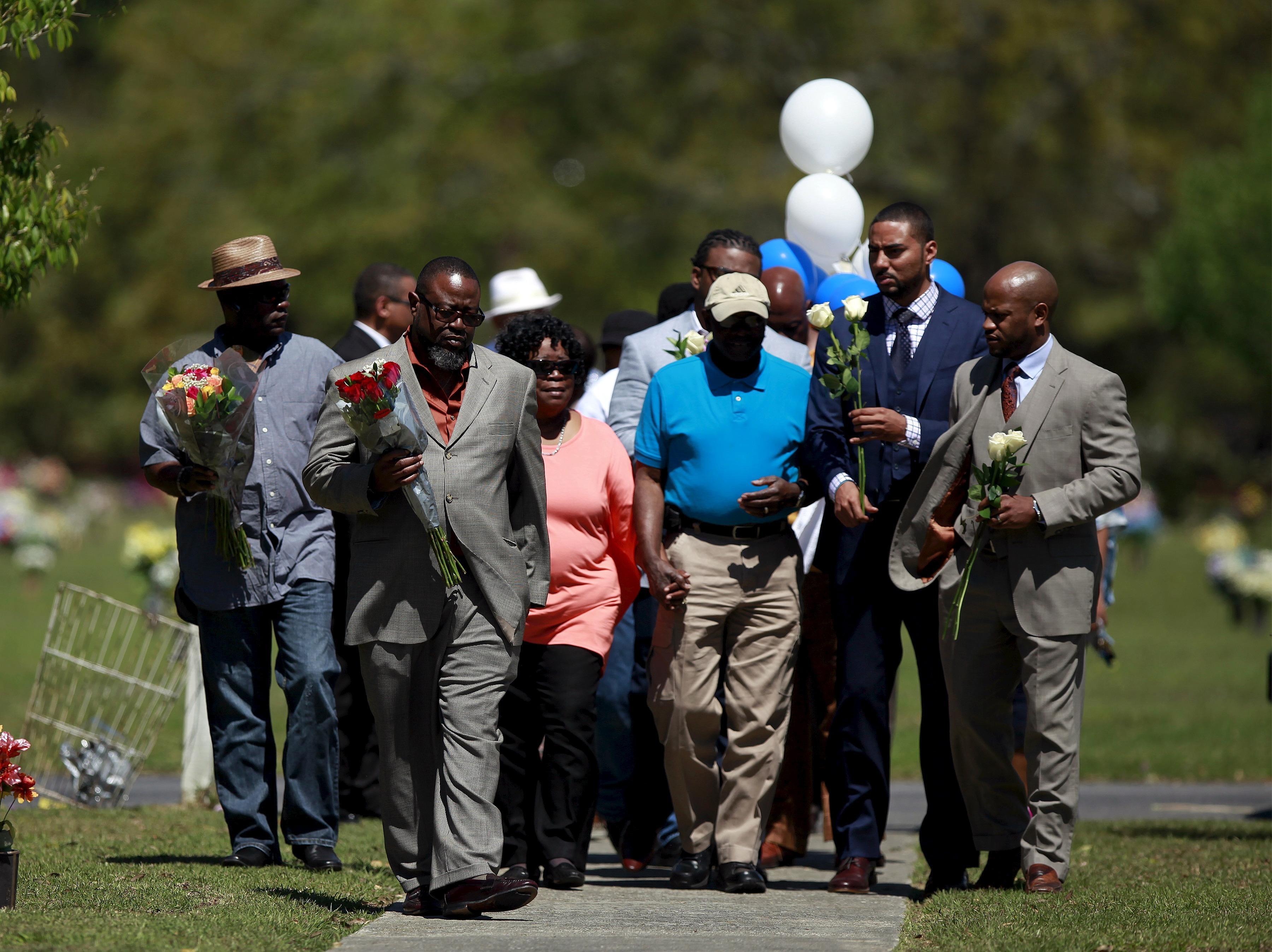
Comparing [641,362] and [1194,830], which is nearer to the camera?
[641,362]

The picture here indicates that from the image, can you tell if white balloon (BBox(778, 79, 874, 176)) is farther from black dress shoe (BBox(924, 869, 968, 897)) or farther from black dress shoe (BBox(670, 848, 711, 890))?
black dress shoe (BBox(924, 869, 968, 897))

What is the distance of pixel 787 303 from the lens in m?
8.48

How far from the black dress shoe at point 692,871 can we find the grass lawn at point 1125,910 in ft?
2.98

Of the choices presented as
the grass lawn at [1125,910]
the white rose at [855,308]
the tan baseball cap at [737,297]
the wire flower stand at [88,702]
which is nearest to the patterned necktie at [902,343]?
the white rose at [855,308]

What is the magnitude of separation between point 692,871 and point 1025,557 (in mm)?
1892

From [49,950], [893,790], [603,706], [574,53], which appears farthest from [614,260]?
[49,950]

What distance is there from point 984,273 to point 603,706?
28479 millimetres

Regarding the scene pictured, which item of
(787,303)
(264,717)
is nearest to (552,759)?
(264,717)

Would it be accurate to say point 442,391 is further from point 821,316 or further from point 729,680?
point 729,680

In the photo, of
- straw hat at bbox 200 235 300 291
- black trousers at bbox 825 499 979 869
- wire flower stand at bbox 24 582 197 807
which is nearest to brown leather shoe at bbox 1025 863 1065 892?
black trousers at bbox 825 499 979 869

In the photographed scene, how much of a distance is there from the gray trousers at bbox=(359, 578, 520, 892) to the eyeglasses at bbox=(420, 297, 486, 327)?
0.90 metres

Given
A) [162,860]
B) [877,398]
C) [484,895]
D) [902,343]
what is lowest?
[162,860]

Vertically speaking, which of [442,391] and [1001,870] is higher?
[442,391]

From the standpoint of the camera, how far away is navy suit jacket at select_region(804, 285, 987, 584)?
7.21 meters
